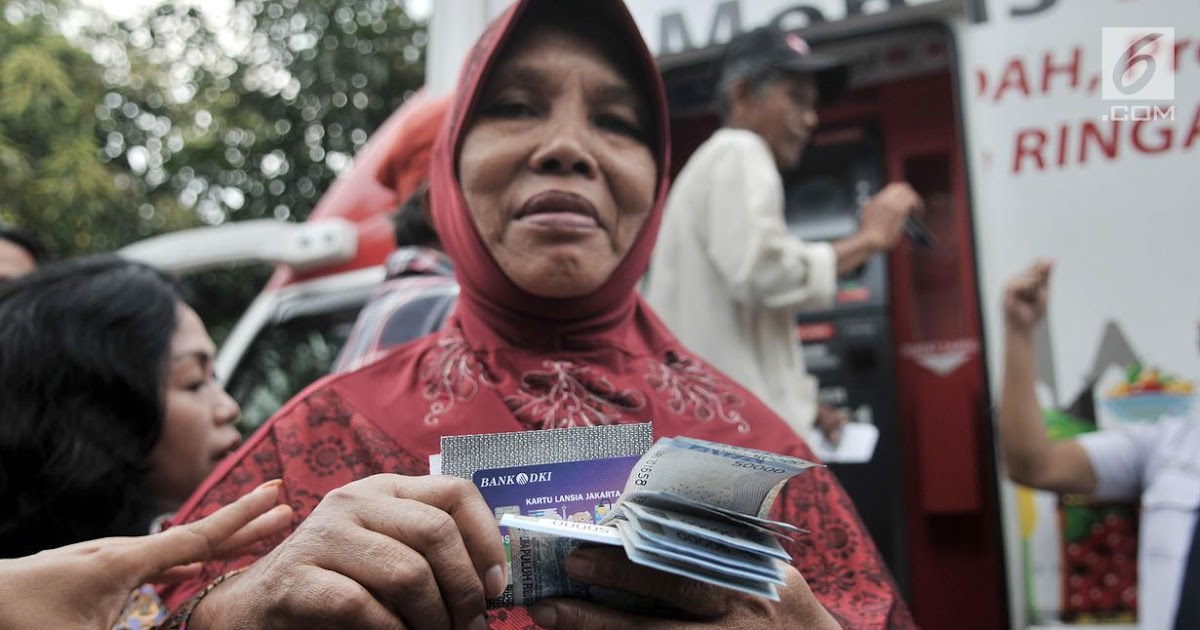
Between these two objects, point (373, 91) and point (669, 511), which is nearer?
point (669, 511)

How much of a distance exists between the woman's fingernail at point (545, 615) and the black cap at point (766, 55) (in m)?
1.81

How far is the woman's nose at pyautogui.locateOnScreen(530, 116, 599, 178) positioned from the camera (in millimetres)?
1128

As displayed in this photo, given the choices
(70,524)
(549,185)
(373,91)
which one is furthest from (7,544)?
(373,91)

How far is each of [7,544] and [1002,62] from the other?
1995 mm

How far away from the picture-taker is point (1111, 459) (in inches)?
76.1

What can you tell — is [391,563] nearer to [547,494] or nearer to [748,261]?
[547,494]

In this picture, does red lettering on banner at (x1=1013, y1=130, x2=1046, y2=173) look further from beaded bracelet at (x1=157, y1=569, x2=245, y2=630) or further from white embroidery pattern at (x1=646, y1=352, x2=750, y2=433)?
beaded bracelet at (x1=157, y1=569, x2=245, y2=630)

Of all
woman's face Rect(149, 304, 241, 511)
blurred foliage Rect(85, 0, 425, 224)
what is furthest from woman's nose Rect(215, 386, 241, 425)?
blurred foliage Rect(85, 0, 425, 224)

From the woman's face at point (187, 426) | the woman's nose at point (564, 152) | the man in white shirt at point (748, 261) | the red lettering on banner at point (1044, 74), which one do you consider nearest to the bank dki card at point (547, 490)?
the woman's nose at point (564, 152)

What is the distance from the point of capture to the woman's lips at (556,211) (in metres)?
1.12

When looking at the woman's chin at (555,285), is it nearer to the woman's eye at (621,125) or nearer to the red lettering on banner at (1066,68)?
the woman's eye at (621,125)

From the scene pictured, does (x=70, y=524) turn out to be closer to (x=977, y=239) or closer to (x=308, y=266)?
(x=977, y=239)

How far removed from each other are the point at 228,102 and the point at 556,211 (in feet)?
31.8

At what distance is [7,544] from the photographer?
1.33 metres
